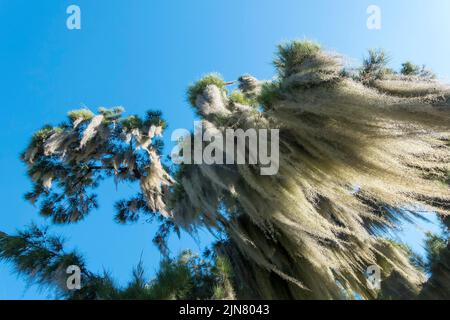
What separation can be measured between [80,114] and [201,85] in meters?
4.73

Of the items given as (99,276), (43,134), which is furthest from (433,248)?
(43,134)

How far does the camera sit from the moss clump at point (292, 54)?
458 cm

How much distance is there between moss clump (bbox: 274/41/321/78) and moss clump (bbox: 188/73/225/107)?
5.07 ft

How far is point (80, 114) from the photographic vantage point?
32.0ft

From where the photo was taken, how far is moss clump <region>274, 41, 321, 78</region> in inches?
180

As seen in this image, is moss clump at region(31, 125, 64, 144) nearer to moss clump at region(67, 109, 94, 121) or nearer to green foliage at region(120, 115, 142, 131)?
moss clump at region(67, 109, 94, 121)

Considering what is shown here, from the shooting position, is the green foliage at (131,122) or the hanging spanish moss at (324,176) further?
the green foliage at (131,122)

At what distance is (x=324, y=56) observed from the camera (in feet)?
14.4

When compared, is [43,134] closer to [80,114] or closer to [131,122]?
[80,114]

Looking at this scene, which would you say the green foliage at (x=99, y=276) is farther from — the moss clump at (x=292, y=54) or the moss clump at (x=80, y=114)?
the moss clump at (x=80, y=114)

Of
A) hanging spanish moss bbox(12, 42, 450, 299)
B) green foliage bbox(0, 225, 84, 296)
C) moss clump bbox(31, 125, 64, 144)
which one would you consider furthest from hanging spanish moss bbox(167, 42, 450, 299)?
moss clump bbox(31, 125, 64, 144)

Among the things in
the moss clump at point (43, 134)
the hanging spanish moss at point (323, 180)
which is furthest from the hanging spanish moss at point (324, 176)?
the moss clump at point (43, 134)

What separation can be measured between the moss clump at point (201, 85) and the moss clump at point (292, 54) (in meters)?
1.55
